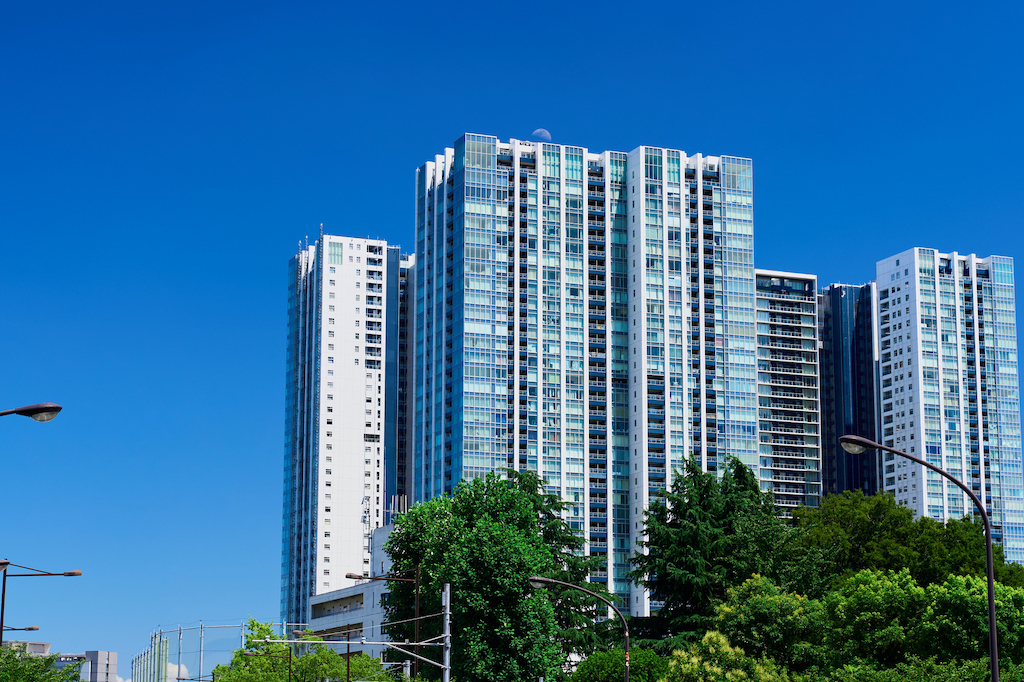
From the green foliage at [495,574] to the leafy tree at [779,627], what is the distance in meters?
9.89

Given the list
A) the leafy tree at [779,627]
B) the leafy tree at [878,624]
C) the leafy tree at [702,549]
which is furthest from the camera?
the leafy tree at [702,549]

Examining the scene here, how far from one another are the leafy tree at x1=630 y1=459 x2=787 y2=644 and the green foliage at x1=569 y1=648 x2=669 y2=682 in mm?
5823

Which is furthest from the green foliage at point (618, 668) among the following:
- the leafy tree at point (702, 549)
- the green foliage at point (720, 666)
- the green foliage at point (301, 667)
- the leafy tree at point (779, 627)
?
the green foliage at point (301, 667)

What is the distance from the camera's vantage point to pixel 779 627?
226ft

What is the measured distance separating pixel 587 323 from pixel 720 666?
104 metres

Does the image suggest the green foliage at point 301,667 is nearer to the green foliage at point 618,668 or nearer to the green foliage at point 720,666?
the green foliage at point 618,668

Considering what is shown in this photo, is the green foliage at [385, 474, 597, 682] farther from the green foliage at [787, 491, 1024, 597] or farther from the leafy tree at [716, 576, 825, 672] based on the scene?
the green foliage at [787, 491, 1024, 597]

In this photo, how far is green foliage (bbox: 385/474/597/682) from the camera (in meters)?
67.4

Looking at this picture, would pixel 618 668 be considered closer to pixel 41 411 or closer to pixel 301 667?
pixel 301 667

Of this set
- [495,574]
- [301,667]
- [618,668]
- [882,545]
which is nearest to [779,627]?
[618,668]

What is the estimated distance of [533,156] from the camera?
172500 mm

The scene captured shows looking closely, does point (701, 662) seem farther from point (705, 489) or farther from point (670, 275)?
point (670, 275)

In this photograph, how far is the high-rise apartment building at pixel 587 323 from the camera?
162500 mm

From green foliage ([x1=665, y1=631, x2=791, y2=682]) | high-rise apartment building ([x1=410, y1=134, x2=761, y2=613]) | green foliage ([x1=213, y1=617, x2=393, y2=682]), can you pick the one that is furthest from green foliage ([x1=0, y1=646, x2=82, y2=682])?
high-rise apartment building ([x1=410, y1=134, x2=761, y2=613])
